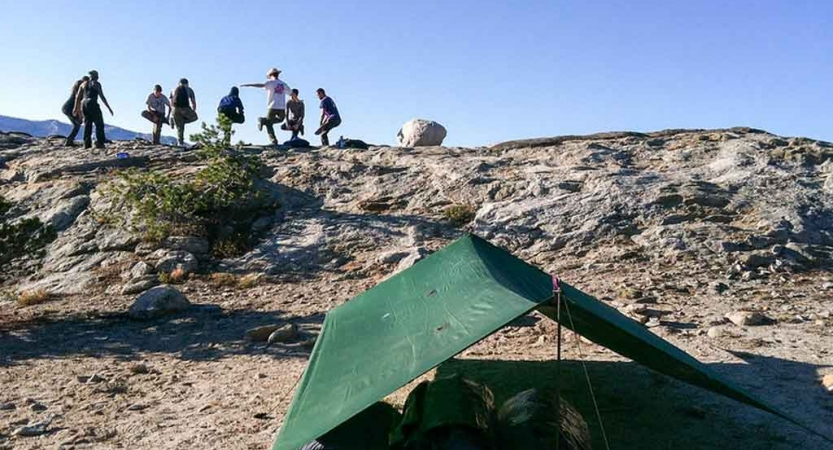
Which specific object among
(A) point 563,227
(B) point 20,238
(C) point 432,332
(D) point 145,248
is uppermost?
(A) point 563,227

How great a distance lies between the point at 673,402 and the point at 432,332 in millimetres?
2415

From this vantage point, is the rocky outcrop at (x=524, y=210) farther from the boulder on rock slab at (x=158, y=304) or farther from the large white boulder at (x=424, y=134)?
the large white boulder at (x=424, y=134)

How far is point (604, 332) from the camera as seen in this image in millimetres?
4699

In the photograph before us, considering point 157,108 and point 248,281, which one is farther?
point 157,108

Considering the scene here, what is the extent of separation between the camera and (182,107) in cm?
1628

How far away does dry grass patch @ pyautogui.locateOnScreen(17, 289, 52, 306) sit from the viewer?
9648 millimetres

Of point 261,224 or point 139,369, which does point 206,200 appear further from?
point 139,369

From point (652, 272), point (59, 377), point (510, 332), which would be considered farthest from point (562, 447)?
point (652, 272)

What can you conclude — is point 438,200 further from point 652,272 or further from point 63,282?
point 63,282

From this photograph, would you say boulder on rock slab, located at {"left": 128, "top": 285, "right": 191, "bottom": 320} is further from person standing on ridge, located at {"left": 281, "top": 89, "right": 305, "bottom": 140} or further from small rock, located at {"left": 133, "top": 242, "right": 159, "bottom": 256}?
person standing on ridge, located at {"left": 281, "top": 89, "right": 305, "bottom": 140}

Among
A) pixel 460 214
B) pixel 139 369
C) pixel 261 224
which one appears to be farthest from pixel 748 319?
pixel 261 224

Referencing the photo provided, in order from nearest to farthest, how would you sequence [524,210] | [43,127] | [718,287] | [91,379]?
[91,379] < [718,287] < [524,210] < [43,127]

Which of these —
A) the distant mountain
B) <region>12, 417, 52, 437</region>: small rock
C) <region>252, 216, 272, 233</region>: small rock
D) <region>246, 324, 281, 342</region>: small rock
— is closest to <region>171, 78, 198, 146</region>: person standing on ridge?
<region>252, 216, 272, 233</region>: small rock

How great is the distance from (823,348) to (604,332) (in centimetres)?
309
